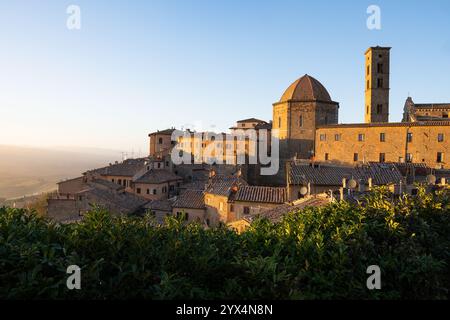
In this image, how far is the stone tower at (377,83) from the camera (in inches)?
2080

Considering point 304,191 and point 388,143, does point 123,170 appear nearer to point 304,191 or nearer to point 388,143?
point 304,191

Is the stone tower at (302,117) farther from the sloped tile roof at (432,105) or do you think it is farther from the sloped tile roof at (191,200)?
the sloped tile roof at (191,200)

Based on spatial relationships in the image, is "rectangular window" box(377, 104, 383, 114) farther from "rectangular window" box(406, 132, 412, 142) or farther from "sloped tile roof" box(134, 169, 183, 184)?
"sloped tile roof" box(134, 169, 183, 184)

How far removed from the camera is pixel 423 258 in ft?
20.1

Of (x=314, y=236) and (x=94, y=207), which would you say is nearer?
(x=314, y=236)

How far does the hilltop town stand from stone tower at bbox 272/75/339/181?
14 centimetres

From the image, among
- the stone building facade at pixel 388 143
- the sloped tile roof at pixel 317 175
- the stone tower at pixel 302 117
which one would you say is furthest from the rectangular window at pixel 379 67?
the sloped tile roof at pixel 317 175

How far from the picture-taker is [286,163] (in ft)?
134

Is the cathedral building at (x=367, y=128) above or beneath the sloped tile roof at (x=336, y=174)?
above

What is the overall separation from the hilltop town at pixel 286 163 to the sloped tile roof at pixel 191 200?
95 millimetres

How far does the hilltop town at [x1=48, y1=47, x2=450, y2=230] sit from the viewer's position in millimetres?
30531
